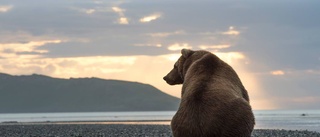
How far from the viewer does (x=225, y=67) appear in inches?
439

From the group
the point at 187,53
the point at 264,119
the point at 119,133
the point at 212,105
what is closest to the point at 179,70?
the point at 187,53

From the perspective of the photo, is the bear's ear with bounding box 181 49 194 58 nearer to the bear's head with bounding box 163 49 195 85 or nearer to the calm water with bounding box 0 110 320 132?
the bear's head with bounding box 163 49 195 85

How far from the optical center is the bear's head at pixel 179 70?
1190cm

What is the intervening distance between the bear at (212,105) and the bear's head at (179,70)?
0.73 m

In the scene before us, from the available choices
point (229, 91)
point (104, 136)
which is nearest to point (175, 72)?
point (229, 91)

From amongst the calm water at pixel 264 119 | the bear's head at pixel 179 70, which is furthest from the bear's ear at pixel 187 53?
the calm water at pixel 264 119

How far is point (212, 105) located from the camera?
9852 millimetres

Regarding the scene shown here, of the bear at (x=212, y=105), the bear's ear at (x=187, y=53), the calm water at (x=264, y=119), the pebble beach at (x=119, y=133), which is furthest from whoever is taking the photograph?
the calm water at (x=264, y=119)

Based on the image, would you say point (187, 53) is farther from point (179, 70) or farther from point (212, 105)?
point (212, 105)

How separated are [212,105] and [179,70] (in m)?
2.36

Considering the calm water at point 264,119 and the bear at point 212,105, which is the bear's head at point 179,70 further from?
the calm water at point 264,119

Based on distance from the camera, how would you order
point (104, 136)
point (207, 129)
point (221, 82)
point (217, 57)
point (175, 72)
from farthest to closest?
point (104, 136) < point (175, 72) < point (217, 57) < point (221, 82) < point (207, 129)

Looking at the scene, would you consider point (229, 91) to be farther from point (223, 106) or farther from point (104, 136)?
point (104, 136)

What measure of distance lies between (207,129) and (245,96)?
1714mm
